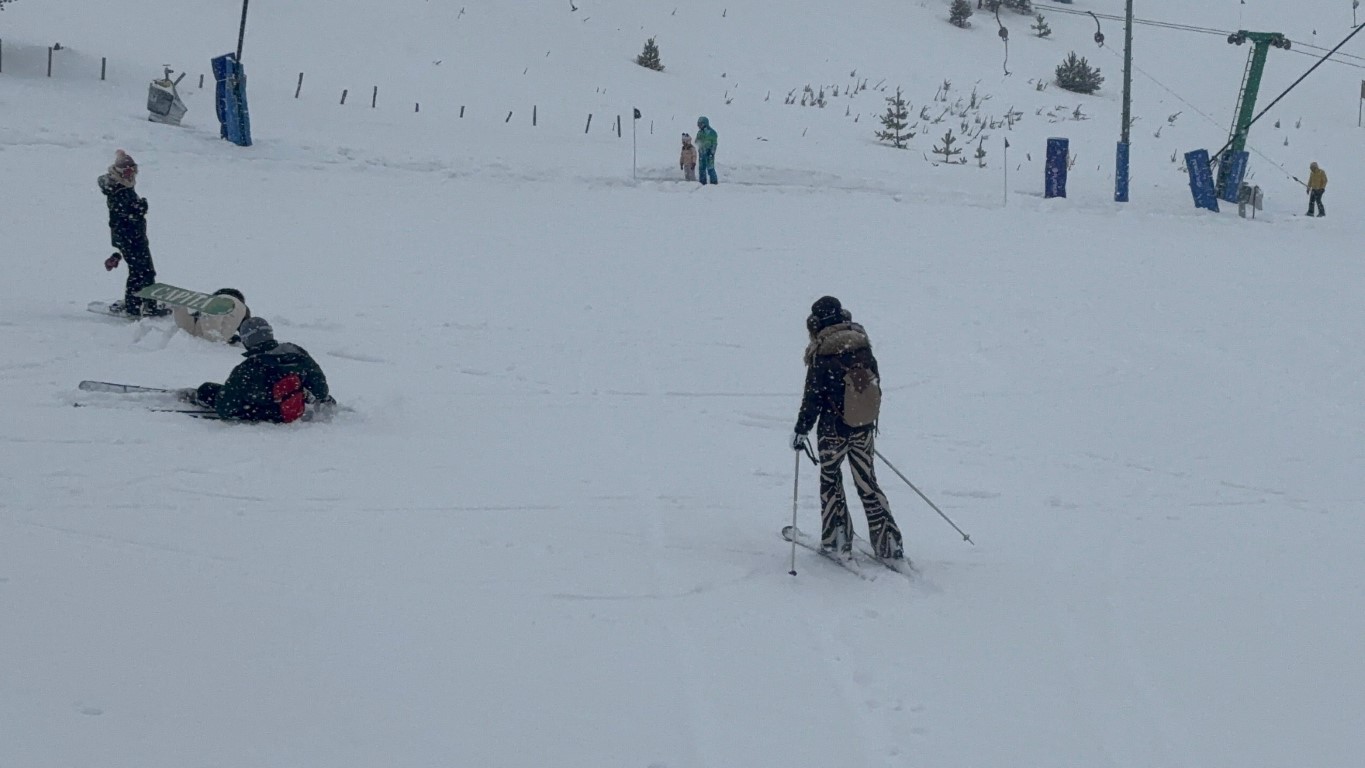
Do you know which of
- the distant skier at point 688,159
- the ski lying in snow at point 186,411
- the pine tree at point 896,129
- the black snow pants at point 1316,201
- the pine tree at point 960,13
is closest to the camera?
the ski lying in snow at point 186,411

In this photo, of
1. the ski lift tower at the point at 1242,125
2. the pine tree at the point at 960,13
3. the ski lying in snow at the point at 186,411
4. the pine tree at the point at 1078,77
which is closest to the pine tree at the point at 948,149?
the ski lift tower at the point at 1242,125

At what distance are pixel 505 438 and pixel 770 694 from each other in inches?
178

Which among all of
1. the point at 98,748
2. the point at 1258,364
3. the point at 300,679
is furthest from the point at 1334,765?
the point at 1258,364

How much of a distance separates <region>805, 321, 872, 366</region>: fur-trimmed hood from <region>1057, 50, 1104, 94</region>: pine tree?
34.4 meters

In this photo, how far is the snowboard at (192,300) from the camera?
11.2 meters

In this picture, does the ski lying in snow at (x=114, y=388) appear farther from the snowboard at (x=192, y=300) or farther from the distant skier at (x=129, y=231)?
the distant skier at (x=129, y=231)

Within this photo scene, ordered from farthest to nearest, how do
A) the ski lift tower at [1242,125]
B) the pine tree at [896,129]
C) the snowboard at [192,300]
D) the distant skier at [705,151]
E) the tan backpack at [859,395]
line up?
the pine tree at [896,129] < the ski lift tower at [1242,125] < the distant skier at [705,151] < the snowboard at [192,300] < the tan backpack at [859,395]

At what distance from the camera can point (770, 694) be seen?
227 inches

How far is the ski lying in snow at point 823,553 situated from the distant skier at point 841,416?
52mm

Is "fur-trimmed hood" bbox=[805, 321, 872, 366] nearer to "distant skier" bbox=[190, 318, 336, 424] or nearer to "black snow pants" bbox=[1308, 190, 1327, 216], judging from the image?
"distant skier" bbox=[190, 318, 336, 424]

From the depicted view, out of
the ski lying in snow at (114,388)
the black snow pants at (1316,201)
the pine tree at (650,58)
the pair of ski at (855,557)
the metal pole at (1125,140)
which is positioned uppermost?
the pine tree at (650,58)

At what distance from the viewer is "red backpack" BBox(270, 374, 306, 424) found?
900cm

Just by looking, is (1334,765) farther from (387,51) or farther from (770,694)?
(387,51)

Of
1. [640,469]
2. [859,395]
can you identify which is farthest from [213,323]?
[859,395]
